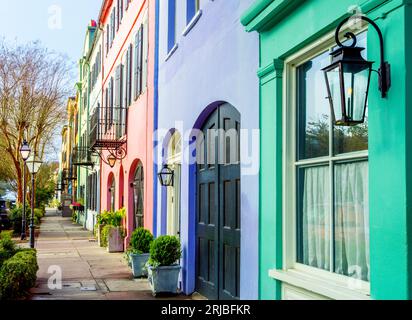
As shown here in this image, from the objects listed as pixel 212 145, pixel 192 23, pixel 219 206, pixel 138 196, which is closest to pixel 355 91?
pixel 219 206

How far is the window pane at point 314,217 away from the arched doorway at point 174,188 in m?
4.89

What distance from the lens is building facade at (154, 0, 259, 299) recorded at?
582cm

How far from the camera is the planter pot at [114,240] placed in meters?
15.2

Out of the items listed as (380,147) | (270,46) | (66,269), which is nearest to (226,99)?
(270,46)

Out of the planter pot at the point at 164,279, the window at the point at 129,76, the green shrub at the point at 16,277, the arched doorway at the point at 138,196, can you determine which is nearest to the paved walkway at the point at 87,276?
the planter pot at the point at 164,279

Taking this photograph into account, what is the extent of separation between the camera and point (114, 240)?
1520cm

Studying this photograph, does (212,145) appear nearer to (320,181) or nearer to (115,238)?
(320,181)

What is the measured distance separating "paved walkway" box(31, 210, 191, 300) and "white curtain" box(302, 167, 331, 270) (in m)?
4.17

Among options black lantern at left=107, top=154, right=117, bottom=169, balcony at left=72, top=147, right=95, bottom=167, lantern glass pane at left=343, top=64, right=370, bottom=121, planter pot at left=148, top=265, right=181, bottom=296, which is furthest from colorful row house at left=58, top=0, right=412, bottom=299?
balcony at left=72, top=147, right=95, bottom=167

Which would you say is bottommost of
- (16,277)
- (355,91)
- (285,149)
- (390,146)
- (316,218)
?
(16,277)

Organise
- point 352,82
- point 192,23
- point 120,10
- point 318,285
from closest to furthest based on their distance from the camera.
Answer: point 352,82
point 318,285
point 192,23
point 120,10

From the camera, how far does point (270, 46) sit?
5.23 metres

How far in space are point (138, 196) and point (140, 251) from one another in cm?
378

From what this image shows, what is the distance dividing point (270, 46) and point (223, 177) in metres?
2.26
